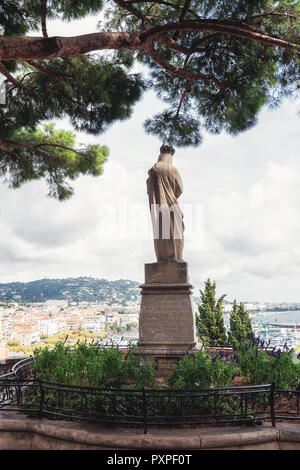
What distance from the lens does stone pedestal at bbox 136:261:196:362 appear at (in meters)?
6.14

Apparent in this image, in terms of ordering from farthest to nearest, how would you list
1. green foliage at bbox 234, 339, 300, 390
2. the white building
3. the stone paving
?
the white building, green foliage at bbox 234, 339, 300, 390, the stone paving

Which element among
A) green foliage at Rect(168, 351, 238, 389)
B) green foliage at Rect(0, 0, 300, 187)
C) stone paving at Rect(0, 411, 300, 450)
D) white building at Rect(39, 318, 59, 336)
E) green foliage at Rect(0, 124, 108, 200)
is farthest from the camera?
white building at Rect(39, 318, 59, 336)

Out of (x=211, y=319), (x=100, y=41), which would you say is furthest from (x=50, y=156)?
(x=211, y=319)

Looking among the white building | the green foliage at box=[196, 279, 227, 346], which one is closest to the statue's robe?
the green foliage at box=[196, 279, 227, 346]

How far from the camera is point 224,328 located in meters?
13.4

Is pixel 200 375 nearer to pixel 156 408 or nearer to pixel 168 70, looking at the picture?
pixel 156 408

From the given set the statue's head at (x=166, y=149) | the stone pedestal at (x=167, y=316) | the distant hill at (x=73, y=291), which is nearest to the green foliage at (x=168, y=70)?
the statue's head at (x=166, y=149)

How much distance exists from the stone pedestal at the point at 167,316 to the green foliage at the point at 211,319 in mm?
6756

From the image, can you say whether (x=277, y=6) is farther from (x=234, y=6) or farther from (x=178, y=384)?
(x=178, y=384)

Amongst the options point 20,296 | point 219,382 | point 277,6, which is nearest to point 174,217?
point 219,382

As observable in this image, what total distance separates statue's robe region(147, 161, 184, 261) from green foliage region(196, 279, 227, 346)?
264 inches

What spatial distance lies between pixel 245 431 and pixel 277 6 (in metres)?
6.37

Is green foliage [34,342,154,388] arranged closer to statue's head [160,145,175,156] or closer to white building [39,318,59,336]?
statue's head [160,145,175,156]

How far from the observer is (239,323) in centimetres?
1372
